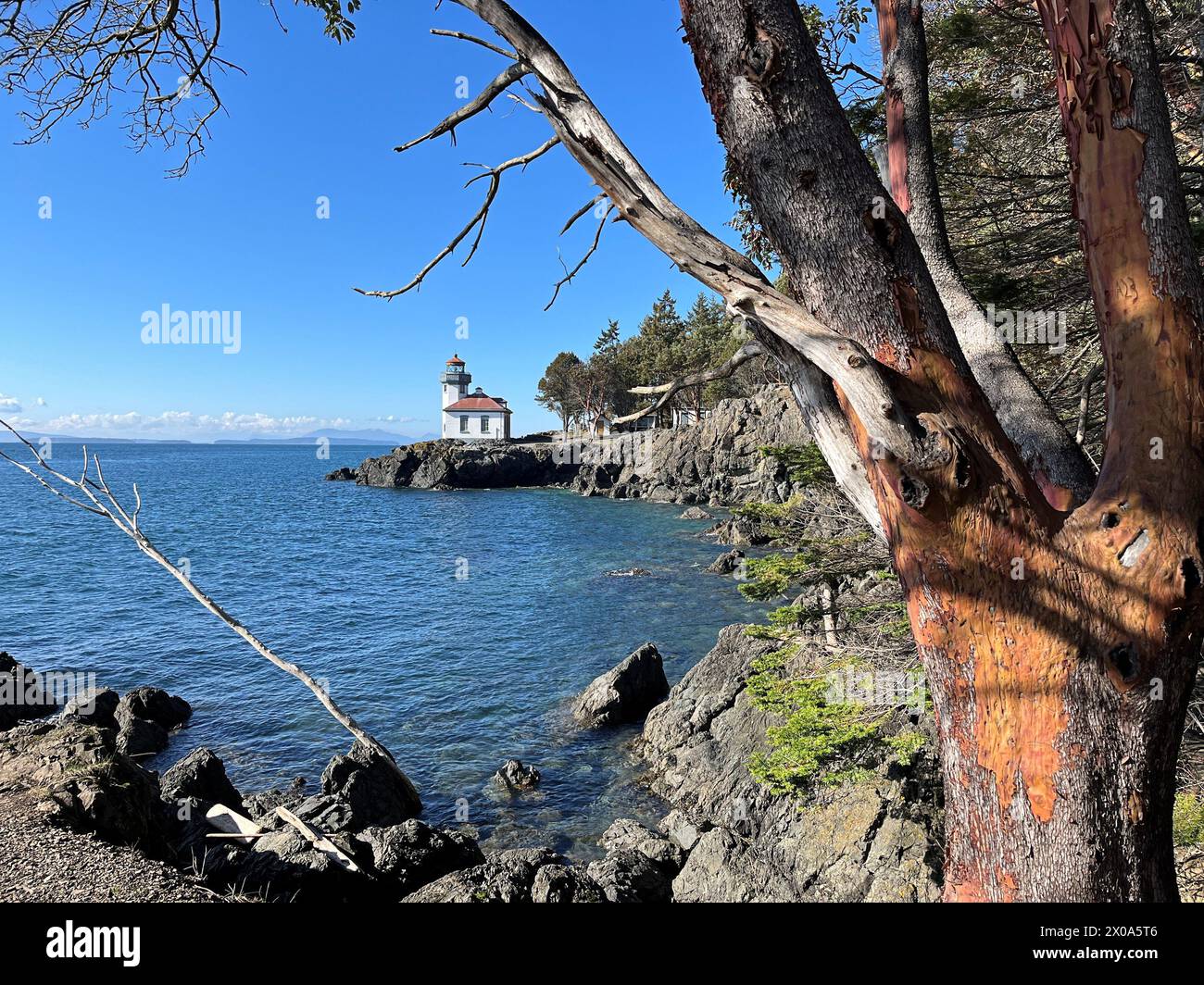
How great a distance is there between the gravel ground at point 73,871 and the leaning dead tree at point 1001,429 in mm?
4369

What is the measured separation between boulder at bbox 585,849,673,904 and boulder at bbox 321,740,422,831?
3.97m

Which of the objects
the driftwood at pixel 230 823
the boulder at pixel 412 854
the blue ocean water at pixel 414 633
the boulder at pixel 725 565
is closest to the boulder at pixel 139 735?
the blue ocean water at pixel 414 633

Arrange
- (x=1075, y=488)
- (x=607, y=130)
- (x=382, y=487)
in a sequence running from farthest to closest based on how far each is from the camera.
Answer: (x=382, y=487), (x=1075, y=488), (x=607, y=130)

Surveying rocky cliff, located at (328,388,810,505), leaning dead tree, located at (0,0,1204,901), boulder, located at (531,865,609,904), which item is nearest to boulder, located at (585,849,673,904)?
boulder, located at (531,865,609,904)

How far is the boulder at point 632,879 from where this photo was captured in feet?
30.1

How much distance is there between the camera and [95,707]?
16922 millimetres

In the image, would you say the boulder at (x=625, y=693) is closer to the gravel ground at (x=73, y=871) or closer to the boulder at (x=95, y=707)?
the boulder at (x=95, y=707)

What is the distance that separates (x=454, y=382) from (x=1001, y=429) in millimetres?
96589

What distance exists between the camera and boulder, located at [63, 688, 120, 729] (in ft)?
54.1

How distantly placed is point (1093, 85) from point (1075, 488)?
165 centimetres

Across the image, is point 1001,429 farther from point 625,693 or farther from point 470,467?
point 470,467
